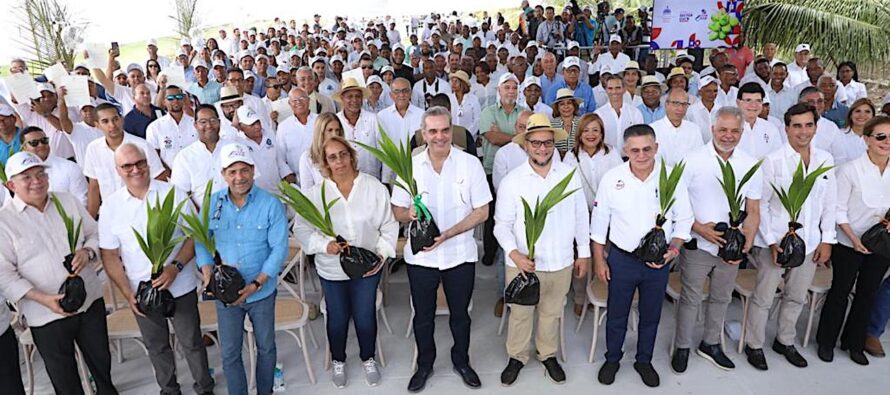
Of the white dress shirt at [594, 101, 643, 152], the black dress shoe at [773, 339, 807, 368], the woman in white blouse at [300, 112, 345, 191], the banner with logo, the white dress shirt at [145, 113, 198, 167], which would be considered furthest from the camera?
the banner with logo

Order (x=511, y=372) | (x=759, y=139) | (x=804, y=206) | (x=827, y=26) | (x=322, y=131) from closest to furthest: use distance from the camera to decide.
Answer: (x=322, y=131) < (x=804, y=206) < (x=511, y=372) < (x=759, y=139) < (x=827, y=26)

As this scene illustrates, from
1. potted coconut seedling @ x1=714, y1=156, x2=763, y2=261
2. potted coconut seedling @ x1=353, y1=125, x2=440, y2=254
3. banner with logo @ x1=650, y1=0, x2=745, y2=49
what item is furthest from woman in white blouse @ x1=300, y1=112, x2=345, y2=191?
banner with logo @ x1=650, y1=0, x2=745, y2=49

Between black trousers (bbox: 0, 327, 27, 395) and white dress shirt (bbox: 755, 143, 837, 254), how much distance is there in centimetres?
440

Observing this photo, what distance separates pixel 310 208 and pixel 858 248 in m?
3.45

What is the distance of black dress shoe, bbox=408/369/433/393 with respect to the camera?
3.70 m

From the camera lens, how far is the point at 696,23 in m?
8.86

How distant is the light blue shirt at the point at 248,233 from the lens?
3.14 metres

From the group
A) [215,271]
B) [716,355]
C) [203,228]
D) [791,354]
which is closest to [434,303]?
[215,271]

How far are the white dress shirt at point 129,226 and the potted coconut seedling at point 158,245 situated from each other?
51 millimetres

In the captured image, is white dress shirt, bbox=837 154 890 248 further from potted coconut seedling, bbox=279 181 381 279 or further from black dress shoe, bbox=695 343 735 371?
potted coconut seedling, bbox=279 181 381 279

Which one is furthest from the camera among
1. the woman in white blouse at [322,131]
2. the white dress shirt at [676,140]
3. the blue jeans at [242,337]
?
the white dress shirt at [676,140]

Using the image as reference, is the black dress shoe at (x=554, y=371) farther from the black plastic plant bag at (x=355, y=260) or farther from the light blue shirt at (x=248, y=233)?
the light blue shirt at (x=248, y=233)

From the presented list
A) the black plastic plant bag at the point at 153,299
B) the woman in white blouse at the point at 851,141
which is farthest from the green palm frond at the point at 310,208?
the woman in white blouse at the point at 851,141

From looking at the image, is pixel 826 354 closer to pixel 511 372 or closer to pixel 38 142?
pixel 511 372
